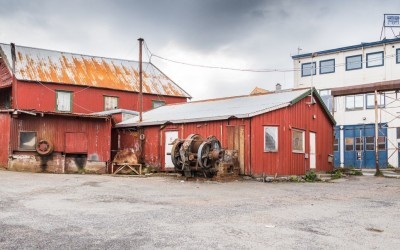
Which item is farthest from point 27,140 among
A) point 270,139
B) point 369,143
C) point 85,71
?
point 369,143

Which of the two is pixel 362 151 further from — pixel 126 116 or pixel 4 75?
pixel 4 75

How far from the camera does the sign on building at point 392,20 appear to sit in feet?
115

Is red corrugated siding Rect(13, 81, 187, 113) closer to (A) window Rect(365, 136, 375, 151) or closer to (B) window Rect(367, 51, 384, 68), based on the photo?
(A) window Rect(365, 136, 375, 151)

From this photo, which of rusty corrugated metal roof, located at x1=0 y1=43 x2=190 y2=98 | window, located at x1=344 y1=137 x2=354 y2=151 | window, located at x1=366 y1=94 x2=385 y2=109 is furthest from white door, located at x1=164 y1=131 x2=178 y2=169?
window, located at x1=366 y1=94 x2=385 y2=109

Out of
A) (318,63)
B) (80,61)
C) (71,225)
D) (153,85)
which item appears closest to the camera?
(71,225)

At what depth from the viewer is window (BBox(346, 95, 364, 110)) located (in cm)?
3355

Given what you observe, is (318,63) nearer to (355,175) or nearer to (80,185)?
(355,175)

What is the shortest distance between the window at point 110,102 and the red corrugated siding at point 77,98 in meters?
0.24

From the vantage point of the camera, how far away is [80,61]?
32000 mm

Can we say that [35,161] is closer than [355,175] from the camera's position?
Yes

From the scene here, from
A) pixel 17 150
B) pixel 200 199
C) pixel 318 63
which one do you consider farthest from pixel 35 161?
pixel 318 63

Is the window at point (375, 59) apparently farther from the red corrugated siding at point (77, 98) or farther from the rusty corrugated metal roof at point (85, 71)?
the red corrugated siding at point (77, 98)

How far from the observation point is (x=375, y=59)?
33.9 m

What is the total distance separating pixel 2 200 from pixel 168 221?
4923mm
